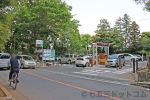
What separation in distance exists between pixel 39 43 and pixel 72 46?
21187mm

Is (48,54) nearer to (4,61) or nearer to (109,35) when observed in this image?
(4,61)

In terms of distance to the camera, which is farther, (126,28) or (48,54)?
(126,28)

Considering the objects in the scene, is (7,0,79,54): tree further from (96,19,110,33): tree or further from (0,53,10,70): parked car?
(96,19,110,33): tree

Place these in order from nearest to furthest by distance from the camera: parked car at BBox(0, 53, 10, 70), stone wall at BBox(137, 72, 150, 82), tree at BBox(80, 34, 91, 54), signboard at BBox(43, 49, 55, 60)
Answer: stone wall at BBox(137, 72, 150, 82) < parked car at BBox(0, 53, 10, 70) < signboard at BBox(43, 49, 55, 60) < tree at BBox(80, 34, 91, 54)

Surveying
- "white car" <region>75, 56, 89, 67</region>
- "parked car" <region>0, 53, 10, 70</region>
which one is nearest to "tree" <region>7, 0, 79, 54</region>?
"white car" <region>75, 56, 89, 67</region>

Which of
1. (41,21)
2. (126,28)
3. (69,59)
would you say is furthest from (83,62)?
(126,28)

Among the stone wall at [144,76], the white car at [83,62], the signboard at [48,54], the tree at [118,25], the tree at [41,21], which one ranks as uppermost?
the tree at [118,25]

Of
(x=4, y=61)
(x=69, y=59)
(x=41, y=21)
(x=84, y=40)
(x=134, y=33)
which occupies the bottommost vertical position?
(x=4, y=61)

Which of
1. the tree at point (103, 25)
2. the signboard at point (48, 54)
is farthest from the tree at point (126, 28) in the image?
the signboard at point (48, 54)

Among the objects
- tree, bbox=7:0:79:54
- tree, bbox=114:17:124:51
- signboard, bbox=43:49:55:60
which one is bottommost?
signboard, bbox=43:49:55:60

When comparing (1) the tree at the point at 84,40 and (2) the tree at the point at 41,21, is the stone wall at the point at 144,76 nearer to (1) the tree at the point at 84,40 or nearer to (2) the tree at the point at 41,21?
(2) the tree at the point at 41,21

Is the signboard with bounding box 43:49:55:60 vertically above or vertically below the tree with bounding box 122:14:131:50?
below

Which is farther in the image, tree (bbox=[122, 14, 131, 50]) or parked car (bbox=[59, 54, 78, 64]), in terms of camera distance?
tree (bbox=[122, 14, 131, 50])

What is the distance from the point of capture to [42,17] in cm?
3756
